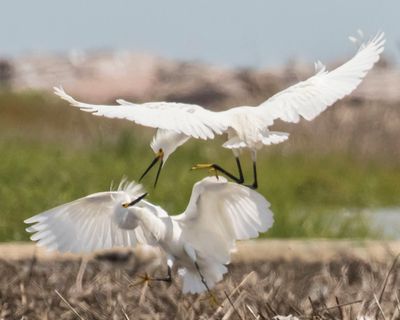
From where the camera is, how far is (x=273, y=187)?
12.5m

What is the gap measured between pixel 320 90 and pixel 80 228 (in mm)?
709

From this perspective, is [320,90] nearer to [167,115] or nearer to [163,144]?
[163,144]

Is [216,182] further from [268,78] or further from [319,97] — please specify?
[268,78]

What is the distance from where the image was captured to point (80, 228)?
3660 millimetres

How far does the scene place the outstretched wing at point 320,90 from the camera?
3.61 metres

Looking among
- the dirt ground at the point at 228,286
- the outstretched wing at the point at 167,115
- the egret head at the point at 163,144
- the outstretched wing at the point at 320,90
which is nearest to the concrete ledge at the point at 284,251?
the dirt ground at the point at 228,286

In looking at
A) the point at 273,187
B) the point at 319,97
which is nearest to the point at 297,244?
the point at 319,97

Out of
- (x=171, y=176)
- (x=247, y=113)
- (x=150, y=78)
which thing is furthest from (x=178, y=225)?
(x=150, y=78)

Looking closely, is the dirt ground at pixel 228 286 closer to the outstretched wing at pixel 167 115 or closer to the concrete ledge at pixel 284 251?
the concrete ledge at pixel 284 251

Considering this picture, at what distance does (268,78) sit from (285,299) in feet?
58.5

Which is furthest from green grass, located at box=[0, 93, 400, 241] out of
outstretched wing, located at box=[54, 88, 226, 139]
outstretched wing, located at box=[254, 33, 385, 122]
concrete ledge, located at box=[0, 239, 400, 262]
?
outstretched wing, located at box=[54, 88, 226, 139]

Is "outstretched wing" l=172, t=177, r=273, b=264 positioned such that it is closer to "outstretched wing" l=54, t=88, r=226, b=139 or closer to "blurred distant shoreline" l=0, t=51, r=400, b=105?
"outstretched wing" l=54, t=88, r=226, b=139

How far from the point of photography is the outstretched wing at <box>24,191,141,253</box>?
11.9ft

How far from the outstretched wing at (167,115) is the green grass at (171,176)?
481cm
